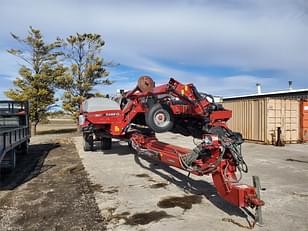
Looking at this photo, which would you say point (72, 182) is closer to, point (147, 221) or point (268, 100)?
point (147, 221)

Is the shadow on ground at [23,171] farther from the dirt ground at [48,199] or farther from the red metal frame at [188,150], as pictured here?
the red metal frame at [188,150]

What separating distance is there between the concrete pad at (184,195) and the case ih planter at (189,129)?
0.57m

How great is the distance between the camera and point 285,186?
6293mm

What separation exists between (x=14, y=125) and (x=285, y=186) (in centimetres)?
899

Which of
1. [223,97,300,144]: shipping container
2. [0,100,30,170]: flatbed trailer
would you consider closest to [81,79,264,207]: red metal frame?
[0,100,30,170]: flatbed trailer

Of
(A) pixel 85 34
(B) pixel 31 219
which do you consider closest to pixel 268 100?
(B) pixel 31 219

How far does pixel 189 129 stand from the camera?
645 centimetres

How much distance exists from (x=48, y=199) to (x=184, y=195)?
2522 mm

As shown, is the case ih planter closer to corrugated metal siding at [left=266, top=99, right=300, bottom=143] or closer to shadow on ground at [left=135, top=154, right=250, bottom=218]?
shadow on ground at [left=135, top=154, right=250, bottom=218]

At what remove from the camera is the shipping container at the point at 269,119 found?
1439 cm

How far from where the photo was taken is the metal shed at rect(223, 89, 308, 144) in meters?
14.4

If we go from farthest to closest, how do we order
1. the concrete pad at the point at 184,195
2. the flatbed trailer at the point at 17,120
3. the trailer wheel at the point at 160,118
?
the flatbed trailer at the point at 17,120
the trailer wheel at the point at 160,118
the concrete pad at the point at 184,195

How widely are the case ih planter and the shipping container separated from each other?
8.22m

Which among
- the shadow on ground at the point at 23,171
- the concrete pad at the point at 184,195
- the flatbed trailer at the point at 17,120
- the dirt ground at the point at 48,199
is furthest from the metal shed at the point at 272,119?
the flatbed trailer at the point at 17,120
